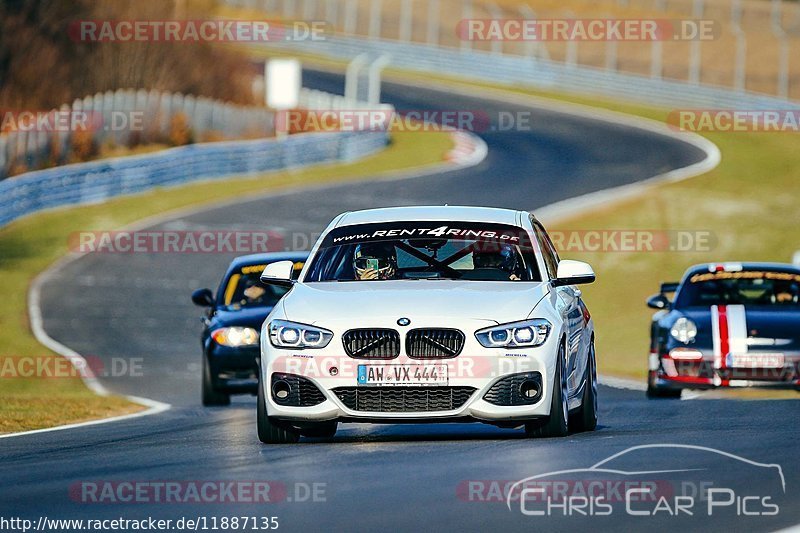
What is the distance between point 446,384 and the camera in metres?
9.36

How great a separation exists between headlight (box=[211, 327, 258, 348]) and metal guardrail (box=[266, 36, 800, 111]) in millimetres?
41251

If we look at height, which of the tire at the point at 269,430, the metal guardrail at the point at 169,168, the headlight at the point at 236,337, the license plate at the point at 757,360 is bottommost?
the tire at the point at 269,430

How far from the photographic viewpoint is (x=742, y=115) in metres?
53.0

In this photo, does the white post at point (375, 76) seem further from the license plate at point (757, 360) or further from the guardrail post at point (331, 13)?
the license plate at point (757, 360)

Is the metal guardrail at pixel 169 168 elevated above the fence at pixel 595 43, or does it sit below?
below

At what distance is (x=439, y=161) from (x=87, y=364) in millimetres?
25178

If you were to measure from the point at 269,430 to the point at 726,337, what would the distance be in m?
5.93

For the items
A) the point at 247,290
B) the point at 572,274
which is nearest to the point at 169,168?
the point at 247,290

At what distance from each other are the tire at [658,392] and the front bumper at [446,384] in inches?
229

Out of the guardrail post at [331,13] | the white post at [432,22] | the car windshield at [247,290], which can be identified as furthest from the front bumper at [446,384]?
the guardrail post at [331,13]

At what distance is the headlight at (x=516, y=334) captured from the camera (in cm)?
940

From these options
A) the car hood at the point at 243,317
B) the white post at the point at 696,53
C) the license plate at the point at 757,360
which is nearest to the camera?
the license plate at the point at 757,360

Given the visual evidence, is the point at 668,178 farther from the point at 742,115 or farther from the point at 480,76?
the point at 480,76

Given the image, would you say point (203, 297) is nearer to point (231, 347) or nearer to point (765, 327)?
point (231, 347)
